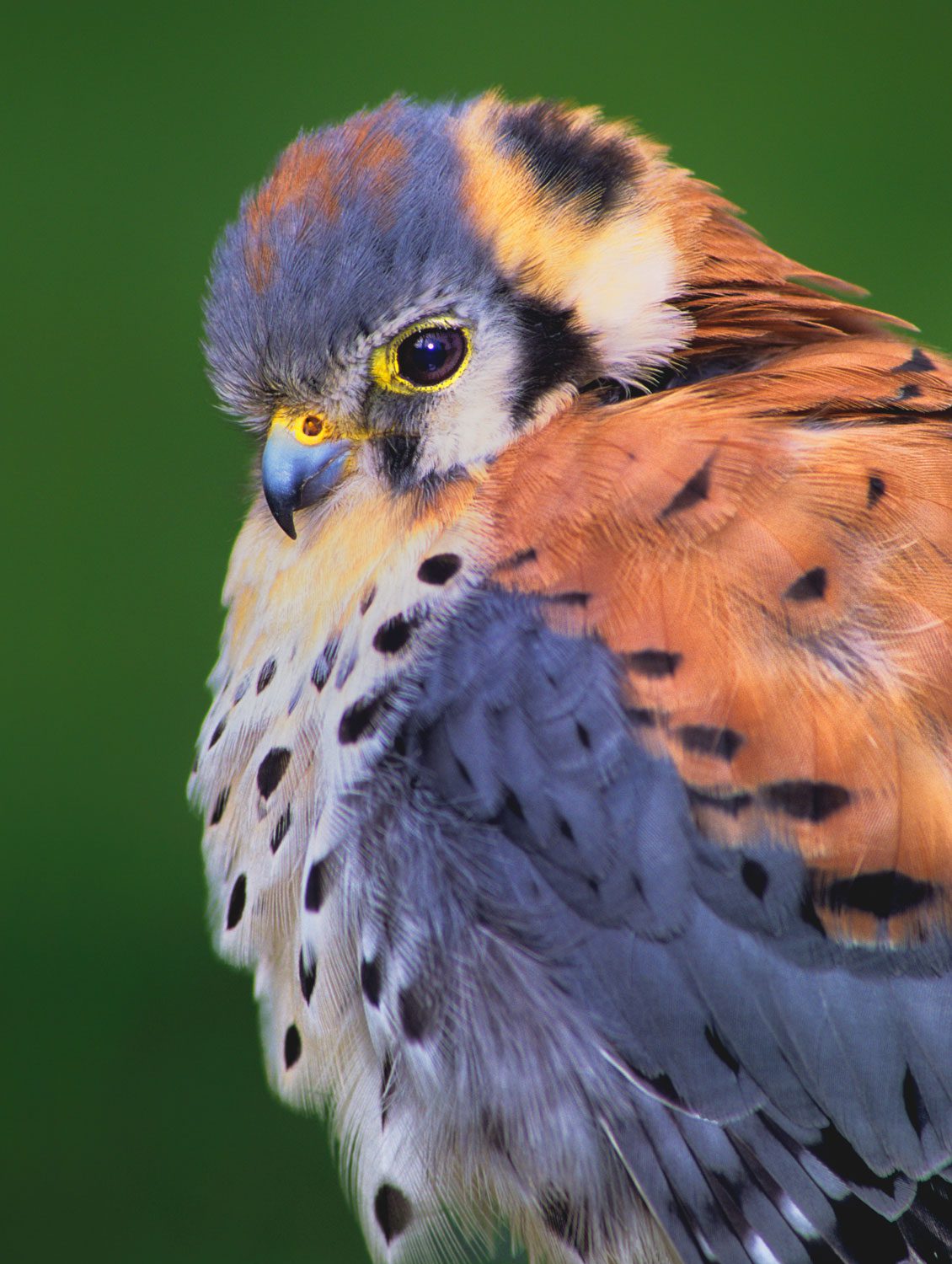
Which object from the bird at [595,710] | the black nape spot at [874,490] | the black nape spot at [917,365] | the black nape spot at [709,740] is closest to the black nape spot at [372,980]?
the bird at [595,710]

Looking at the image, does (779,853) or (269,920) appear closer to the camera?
(779,853)

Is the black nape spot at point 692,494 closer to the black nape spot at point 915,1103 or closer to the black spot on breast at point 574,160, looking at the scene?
the black spot on breast at point 574,160

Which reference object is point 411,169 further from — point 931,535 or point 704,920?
point 704,920

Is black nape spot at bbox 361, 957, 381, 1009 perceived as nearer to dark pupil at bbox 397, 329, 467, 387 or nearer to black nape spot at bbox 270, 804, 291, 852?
black nape spot at bbox 270, 804, 291, 852

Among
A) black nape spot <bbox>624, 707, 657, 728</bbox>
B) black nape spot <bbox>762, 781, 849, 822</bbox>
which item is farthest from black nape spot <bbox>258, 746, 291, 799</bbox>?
black nape spot <bbox>762, 781, 849, 822</bbox>

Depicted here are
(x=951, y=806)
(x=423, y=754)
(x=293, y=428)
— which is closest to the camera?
(x=951, y=806)

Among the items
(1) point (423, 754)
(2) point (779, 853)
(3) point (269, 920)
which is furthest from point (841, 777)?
(3) point (269, 920)

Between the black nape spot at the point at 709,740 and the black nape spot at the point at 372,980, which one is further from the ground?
the black nape spot at the point at 709,740
